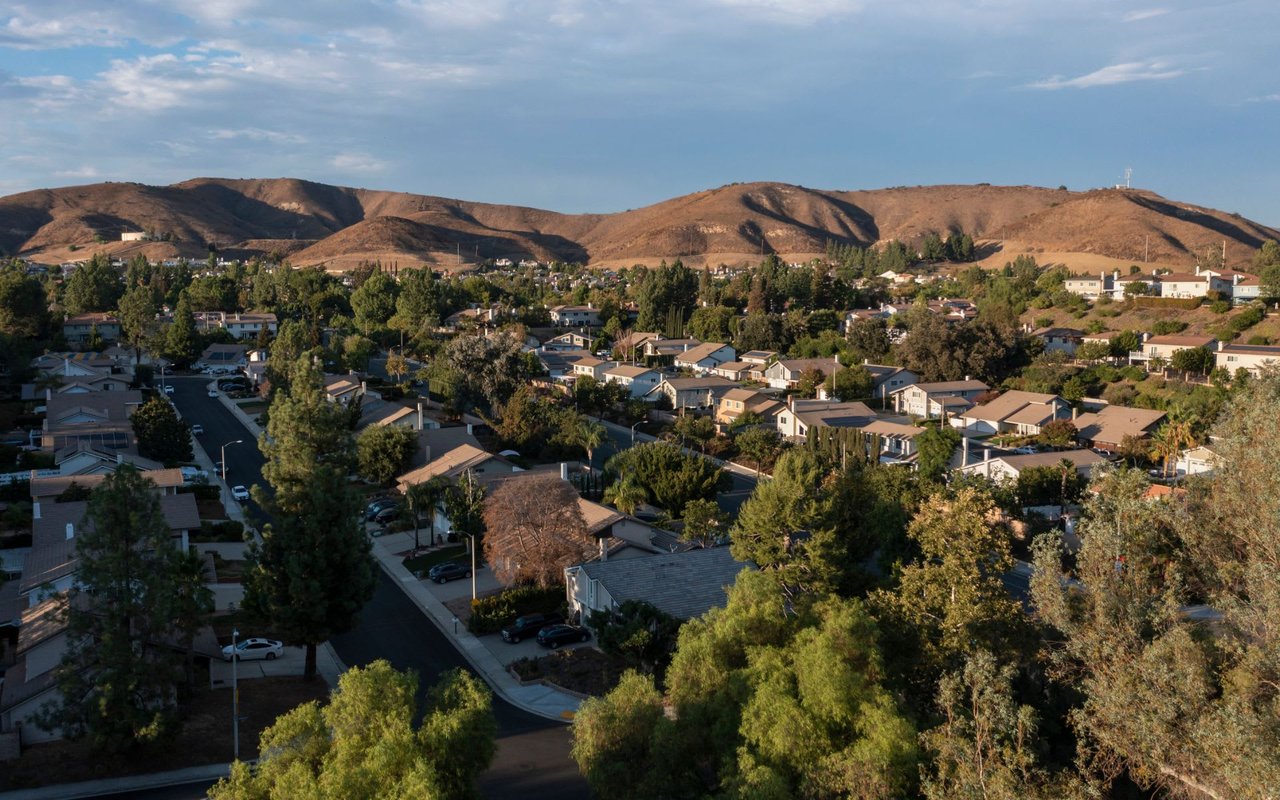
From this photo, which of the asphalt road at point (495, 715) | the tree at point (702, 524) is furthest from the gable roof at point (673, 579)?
the asphalt road at point (495, 715)

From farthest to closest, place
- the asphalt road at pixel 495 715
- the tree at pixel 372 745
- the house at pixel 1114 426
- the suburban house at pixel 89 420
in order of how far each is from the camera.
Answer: the house at pixel 1114 426 < the suburban house at pixel 89 420 < the asphalt road at pixel 495 715 < the tree at pixel 372 745

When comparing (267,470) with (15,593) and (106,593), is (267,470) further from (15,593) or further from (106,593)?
(15,593)

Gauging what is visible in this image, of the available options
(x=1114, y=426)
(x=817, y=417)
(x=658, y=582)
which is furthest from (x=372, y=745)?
(x=1114, y=426)

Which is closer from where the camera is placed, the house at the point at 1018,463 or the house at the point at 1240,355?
the house at the point at 1018,463

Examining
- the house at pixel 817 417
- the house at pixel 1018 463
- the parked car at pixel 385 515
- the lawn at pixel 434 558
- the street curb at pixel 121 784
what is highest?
the house at pixel 817 417

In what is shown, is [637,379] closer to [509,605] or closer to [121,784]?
[509,605]

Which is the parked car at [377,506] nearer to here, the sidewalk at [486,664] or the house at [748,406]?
the sidewalk at [486,664]
